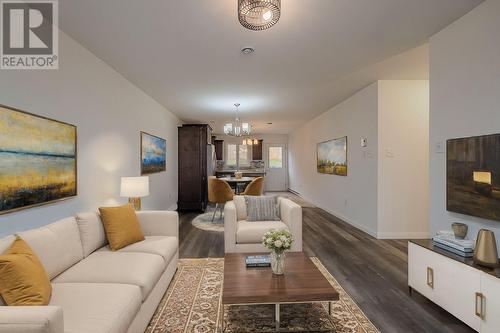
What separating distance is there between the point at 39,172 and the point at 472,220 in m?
3.66

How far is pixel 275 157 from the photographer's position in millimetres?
11172

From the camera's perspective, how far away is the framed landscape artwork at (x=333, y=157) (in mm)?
5355

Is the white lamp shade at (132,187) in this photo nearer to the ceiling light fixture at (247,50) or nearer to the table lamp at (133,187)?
the table lamp at (133,187)

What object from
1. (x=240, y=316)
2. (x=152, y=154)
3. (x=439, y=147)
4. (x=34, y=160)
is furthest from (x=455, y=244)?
(x=152, y=154)

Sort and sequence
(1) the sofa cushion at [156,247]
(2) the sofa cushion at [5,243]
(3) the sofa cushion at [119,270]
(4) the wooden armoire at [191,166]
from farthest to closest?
(4) the wooden armoire at [191,166], (1) the sofa cushion at [156,247], (3) the sofa cushion at [119,270], (2) the sofa cushion at [5,243]

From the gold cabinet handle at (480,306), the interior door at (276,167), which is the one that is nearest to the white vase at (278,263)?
the gold cabinet handle at (480,306)

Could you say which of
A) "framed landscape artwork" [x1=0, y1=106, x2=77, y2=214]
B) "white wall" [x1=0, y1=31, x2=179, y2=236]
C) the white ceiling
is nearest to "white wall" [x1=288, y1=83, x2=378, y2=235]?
the white ceiling

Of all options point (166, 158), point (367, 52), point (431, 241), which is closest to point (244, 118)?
point (166, 158)

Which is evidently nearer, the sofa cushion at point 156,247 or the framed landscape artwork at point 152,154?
the sofa cushion at point 156,247

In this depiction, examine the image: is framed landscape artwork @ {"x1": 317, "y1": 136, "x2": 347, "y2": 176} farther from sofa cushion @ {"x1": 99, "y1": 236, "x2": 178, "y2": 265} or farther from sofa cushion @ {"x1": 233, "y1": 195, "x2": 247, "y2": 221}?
sofa cushion @ {"x1": 99, "y1": 236, "x2": 178, "y2": 265}

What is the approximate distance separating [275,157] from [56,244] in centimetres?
970

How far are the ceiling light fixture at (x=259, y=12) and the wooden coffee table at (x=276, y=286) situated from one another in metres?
1.87

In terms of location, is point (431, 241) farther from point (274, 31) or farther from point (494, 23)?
point (274, 31)

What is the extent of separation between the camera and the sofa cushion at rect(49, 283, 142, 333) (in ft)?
4.21
